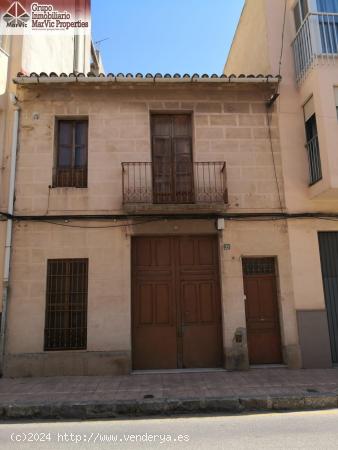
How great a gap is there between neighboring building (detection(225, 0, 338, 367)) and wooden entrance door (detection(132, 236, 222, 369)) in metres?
1.83

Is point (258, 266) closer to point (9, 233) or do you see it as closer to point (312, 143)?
point (312, 143)

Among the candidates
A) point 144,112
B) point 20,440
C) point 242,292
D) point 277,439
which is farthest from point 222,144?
point 20,440

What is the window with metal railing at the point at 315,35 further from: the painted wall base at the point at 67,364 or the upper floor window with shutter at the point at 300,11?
the painted wall base at the point at 67,364

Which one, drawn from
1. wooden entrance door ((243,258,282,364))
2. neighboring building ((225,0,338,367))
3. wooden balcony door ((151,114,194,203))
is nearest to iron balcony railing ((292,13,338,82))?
neighboring building ((225,0,338,367))

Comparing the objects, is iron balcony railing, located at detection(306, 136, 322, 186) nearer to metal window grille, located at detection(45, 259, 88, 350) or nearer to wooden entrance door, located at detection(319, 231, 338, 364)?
wooden entrance door, located at detection(319, 231, 338, 364)

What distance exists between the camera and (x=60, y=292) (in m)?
7.95

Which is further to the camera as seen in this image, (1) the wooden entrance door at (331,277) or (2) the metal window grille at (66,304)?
(1) the wooden entrance door at (331,277)

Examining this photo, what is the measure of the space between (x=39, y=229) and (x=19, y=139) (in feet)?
7.11

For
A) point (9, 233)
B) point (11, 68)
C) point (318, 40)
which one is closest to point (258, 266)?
point (318, 40)

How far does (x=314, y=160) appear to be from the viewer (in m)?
8.41

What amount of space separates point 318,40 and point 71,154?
20.2ft

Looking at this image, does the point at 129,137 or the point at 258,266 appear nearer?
the point at 258,266

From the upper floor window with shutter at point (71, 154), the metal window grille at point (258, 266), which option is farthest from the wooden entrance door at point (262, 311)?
the upper floor window with shutter at point (71, 154)

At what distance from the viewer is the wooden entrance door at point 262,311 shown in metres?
8.04
